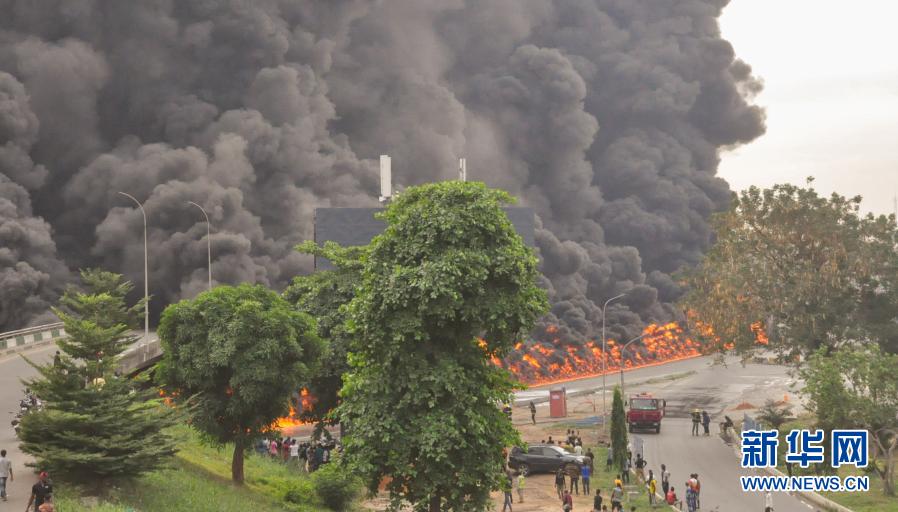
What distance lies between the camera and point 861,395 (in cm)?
4619

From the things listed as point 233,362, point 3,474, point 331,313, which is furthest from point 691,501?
point 3,474

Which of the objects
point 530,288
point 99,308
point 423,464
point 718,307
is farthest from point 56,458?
point 718,307

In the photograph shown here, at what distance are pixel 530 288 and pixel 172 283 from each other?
74571mm

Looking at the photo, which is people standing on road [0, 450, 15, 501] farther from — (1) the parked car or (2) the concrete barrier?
(2) the concrete barrier

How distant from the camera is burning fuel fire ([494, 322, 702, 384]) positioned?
101 meters

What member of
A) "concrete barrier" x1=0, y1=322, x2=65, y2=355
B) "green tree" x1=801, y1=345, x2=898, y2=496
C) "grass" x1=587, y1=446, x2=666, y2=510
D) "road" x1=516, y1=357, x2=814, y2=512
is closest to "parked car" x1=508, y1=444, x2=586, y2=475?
"grass" x1=587, y1=446, x2=666, y2=510

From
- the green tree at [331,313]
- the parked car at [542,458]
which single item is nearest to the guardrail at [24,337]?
the green tree at [331,313]

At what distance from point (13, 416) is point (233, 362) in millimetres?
11241

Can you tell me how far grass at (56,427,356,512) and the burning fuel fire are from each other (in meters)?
54.4

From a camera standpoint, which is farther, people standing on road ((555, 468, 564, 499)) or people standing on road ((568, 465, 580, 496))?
people standing on road ((568, 465, 580, 496))

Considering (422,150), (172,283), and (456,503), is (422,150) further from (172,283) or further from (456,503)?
(456,503)

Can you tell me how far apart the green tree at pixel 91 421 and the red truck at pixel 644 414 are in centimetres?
3951

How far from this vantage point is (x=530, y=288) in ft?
90.3

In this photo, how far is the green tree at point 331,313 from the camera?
4066cm
